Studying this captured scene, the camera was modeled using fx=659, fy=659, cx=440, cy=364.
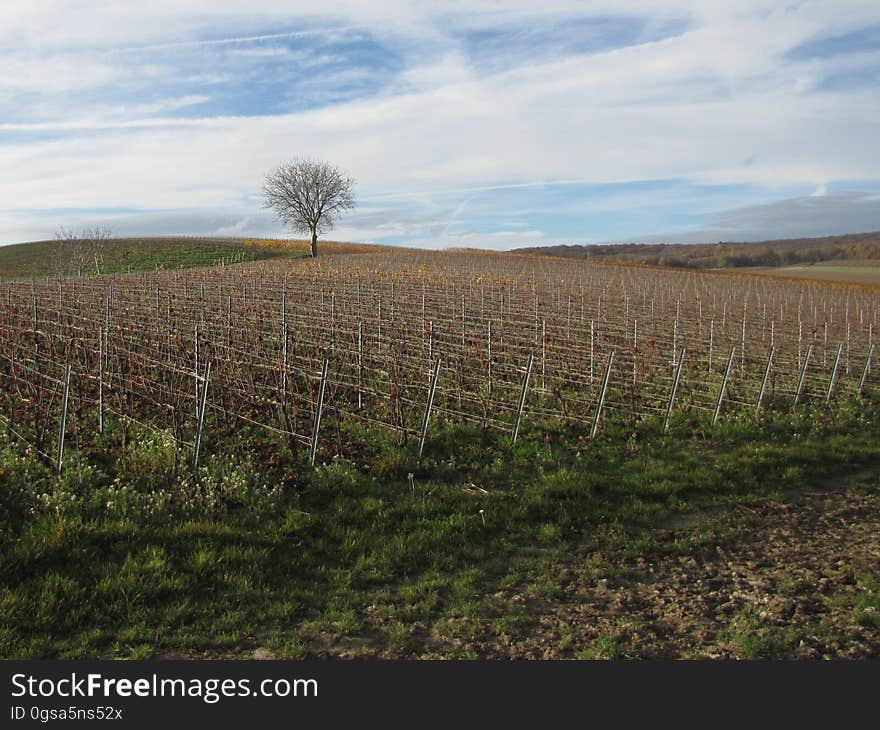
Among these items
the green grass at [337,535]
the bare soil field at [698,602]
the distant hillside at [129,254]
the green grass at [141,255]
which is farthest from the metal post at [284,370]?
the green grass at [141,255]

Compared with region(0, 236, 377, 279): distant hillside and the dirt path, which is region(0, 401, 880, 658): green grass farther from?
region(0, 236, 377, 279): distant hillside

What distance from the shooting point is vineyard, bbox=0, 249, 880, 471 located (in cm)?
814

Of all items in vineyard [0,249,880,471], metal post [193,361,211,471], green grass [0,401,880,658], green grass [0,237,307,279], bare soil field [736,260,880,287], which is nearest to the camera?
green grass [0,401,880,658]

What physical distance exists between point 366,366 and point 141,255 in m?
42.7

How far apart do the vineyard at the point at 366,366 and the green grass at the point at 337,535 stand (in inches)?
21.0

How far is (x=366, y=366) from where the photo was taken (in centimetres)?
1041

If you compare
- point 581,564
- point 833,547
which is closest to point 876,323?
point 833,547

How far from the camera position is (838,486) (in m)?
7.60

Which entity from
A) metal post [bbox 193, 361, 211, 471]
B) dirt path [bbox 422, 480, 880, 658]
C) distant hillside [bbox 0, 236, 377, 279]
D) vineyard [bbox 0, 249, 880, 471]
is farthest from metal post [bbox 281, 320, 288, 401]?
distant hillside [bbox 0, 236, 377, 279]

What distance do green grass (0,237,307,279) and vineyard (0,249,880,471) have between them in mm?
A: 22057

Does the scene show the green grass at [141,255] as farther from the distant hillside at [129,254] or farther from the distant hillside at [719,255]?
the distant hillside at [719,255]

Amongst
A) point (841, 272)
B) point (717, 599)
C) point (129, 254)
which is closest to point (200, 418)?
point (717, 599)

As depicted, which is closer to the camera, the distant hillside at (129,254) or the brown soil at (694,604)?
the brown soil at (694,604)

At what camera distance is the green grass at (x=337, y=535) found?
4.34 m
